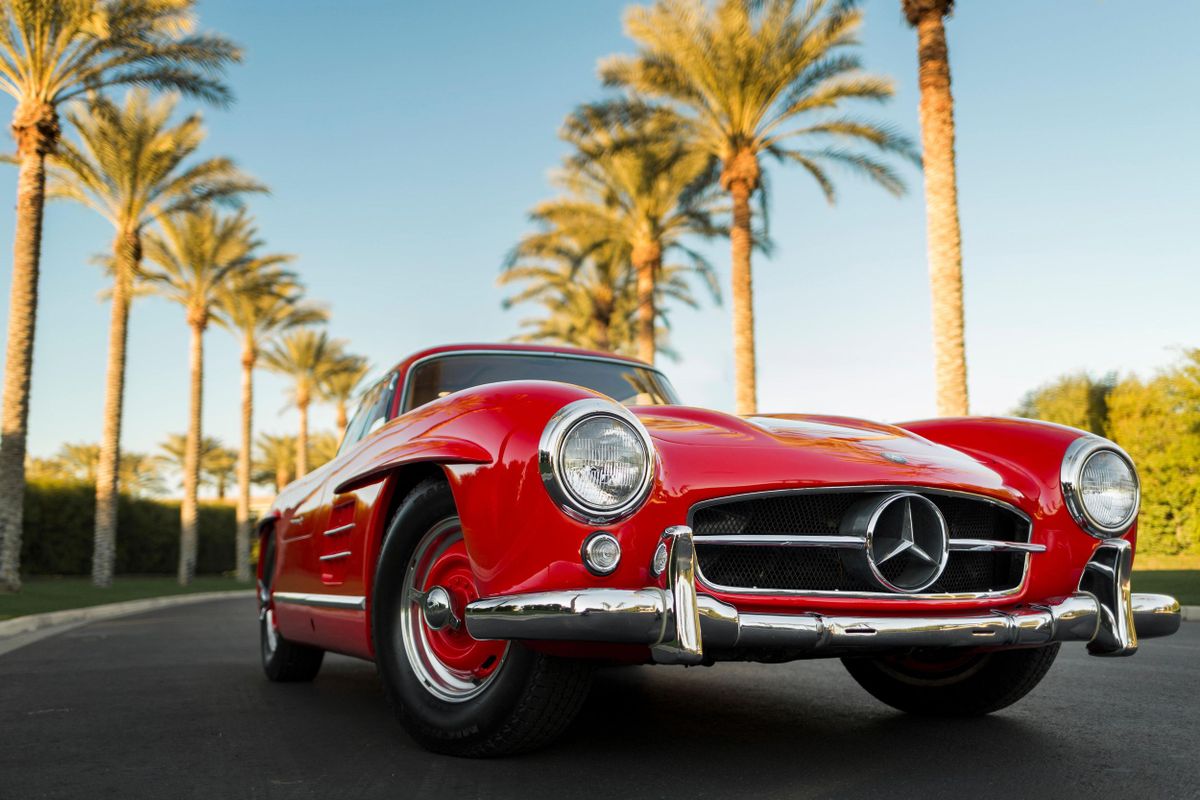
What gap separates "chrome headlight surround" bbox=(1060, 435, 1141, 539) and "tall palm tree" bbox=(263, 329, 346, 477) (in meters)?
40.3

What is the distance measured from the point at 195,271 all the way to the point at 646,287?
13350 mm

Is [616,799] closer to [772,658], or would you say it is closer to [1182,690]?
[772,658]

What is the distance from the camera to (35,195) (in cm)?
1844

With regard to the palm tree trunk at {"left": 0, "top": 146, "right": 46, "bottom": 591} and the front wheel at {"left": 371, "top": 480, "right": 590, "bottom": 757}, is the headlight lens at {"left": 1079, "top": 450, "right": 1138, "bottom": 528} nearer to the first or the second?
the front wheel at {"left": 371, "top": 480, "right": 590, "bottom": 757}

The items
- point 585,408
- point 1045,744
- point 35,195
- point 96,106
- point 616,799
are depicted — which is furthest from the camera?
point 96,106

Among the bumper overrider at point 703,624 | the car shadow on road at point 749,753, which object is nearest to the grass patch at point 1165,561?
the car shadow on road at point 749,753

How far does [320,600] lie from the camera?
4.41 metres

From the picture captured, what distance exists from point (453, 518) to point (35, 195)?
59.8 ft

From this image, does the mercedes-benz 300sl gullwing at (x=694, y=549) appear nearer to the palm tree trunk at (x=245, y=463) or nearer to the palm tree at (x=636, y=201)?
the palm tree at (x=636, y=201)

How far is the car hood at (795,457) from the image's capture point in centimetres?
300

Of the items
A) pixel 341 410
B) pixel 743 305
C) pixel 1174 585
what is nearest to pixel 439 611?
pixel 1174 585

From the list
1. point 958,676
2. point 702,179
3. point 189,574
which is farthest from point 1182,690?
point 189,574

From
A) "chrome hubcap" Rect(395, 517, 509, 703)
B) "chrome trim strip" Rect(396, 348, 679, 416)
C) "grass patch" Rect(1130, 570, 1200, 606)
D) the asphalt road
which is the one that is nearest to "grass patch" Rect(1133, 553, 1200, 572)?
"grass patch" Rect(1130, 570, 1200, 606)

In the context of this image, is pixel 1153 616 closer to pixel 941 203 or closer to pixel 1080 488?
pixel 1080 488
